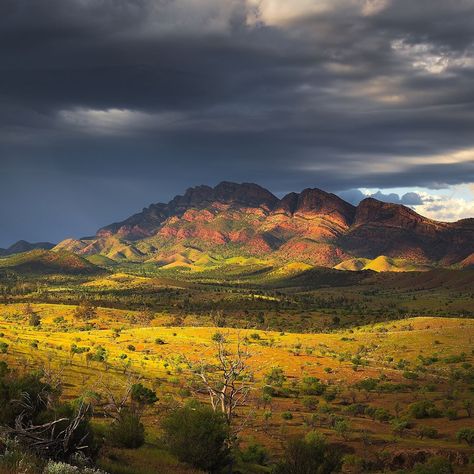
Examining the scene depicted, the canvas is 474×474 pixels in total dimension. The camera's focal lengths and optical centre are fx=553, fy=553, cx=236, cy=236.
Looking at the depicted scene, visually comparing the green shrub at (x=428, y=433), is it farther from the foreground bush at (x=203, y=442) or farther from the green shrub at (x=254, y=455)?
the foreground bush at (x=203, y=442)

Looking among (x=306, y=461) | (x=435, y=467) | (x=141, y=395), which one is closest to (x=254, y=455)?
(x=306, y=461)

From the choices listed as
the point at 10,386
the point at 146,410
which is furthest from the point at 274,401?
the point at 10,386

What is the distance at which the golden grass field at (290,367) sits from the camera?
128 feet

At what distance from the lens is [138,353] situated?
77.9 metres

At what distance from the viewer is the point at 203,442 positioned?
24.8m

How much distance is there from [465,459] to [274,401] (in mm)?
20424

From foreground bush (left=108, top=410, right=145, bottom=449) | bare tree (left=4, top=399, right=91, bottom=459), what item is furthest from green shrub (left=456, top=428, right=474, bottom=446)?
bare tree (left=4, top=399, right=91, bottom=459)

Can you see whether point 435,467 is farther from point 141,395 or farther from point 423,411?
point 141,395

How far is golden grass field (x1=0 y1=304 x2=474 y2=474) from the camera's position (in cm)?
3900

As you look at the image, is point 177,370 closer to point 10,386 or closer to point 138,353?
point 138,353

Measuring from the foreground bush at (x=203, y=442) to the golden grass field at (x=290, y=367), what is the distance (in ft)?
3.14

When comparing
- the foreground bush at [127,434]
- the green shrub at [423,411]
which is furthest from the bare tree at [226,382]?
the green shrub at [423,411]

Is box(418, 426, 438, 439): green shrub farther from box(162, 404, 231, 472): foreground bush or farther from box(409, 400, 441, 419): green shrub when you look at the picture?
box(162, 404, 231, 472): foreground bush

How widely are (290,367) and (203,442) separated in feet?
154
